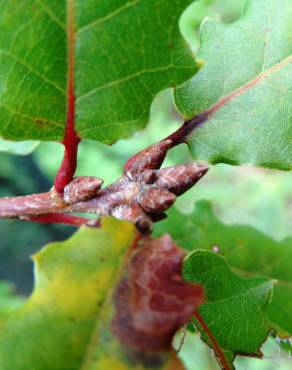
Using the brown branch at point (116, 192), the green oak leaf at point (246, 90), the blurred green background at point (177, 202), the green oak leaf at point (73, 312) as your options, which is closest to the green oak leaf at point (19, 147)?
the brown branch at point (116, 192)

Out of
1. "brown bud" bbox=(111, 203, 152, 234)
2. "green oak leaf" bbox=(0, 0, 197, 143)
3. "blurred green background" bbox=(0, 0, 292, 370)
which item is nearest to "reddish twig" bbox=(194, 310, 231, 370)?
"brown bud" bbox=(111, 203, 152, 234)

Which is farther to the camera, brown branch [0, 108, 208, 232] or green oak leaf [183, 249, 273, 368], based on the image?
green oak leaf [183, 249, 273, 368]

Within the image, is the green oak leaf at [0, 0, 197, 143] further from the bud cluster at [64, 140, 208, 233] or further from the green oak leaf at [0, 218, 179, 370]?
the green oak leaf at [0, 218, 179, 370]

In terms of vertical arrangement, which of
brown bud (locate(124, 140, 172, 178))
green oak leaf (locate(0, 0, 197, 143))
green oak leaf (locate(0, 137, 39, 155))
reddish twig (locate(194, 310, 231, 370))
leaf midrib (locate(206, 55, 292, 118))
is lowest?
reddish twig (locate(194, 310, 231, 370))

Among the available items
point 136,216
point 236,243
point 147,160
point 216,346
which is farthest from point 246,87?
point 236,243

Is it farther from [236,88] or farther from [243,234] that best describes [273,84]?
[243,234]

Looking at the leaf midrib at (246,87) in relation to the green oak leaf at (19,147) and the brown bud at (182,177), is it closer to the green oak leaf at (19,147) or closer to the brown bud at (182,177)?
the brown bud at (182,177)
